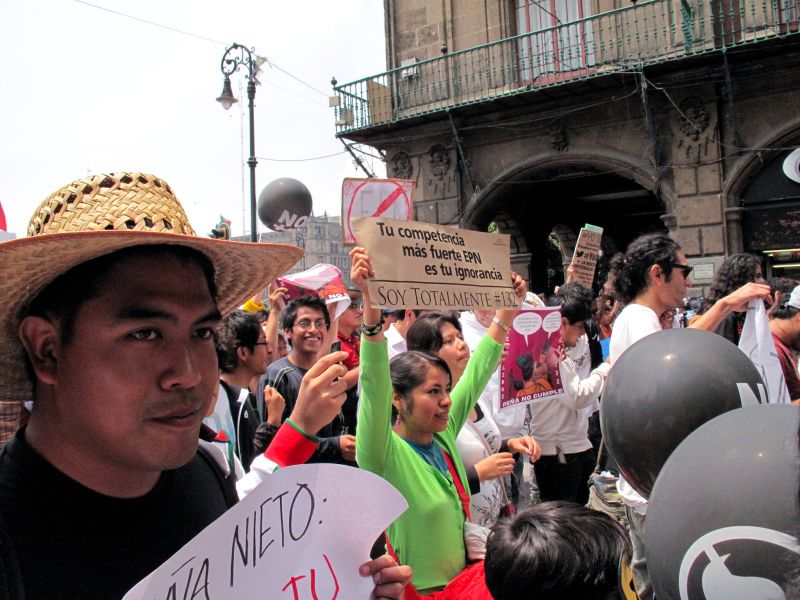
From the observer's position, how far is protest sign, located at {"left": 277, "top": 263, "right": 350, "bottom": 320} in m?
5.70

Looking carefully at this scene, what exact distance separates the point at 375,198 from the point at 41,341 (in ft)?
17.5

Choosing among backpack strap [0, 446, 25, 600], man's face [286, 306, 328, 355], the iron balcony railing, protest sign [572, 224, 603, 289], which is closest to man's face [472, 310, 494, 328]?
man's face [286, 306, 328, 355]

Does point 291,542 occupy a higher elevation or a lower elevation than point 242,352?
lower

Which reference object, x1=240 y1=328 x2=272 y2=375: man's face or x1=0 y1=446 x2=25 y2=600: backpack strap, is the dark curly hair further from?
x1=0 y1=446 x2=25 y2=600: backpack strap

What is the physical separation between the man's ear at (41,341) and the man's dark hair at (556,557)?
51.1 inches

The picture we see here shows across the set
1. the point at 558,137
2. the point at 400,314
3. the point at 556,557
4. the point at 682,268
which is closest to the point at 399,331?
the point at 400,314

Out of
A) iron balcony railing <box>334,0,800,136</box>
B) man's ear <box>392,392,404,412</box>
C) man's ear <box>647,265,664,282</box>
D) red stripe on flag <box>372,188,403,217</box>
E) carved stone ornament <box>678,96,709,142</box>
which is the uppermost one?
iron balcony railing <box>334,0,800,136</box>

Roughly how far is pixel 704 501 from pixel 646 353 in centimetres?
127

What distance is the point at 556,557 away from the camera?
5.97 ft

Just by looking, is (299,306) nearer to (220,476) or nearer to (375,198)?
(375,198)

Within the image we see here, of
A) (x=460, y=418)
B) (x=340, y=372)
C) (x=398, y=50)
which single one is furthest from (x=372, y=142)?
(x=340, y=372)

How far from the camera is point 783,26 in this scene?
457 inches

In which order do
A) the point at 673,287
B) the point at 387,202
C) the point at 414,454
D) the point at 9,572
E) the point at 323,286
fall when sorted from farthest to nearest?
1. the point at 387,202
2. the point at 323,286
3. the point at 673,287
4. the point at 414,454
5. the point at 9,572

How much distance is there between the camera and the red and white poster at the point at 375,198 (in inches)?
247
